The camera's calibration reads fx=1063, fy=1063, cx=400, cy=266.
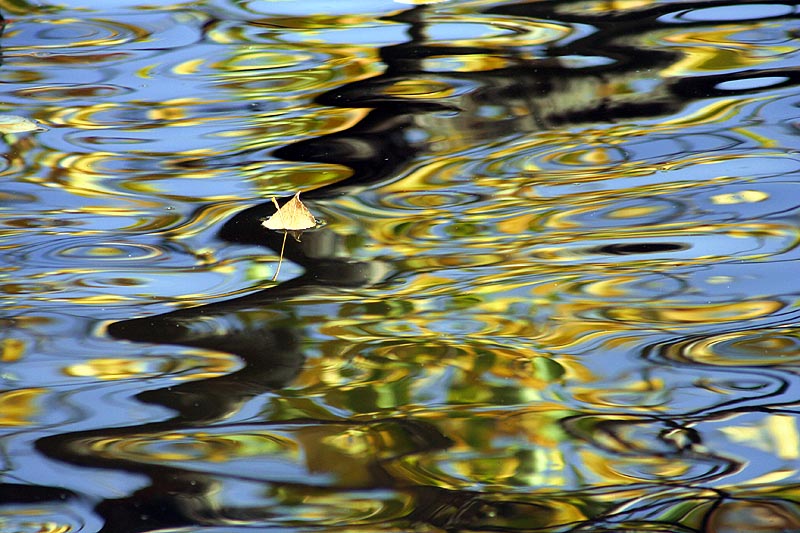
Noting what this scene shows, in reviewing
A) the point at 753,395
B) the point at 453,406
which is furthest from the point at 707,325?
the point at 453,406

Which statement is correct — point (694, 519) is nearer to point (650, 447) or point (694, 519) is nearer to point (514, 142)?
point (650, 447)

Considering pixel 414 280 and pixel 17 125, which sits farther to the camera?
pixel 17 125

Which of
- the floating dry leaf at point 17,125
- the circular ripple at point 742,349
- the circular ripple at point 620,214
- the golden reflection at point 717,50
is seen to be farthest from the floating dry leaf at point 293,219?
the golden reflection at point 717,50

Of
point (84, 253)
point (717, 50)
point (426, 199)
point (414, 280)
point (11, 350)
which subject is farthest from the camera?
point (717, 50)

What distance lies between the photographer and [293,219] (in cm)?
207

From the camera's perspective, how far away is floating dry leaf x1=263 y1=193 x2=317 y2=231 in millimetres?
2066

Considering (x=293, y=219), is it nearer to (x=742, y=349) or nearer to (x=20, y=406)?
(x=20, y=406)

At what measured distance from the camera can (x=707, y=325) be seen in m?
1.66

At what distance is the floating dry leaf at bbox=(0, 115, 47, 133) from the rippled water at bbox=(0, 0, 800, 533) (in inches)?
1.2

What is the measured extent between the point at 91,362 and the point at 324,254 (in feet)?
1.66

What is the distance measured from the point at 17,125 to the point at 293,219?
0.98m

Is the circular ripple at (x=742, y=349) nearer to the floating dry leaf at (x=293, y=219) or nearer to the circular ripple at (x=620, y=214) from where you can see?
the circular ripple at (x=620, y=214)

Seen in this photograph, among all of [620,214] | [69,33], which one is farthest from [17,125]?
[620,214]

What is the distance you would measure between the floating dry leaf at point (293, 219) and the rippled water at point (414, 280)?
0.04 meters
